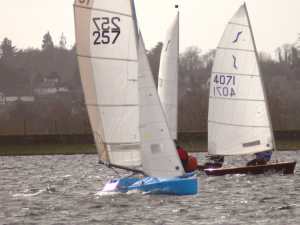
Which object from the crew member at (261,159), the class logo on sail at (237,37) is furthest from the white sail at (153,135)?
the class logo on sail at (237,37)

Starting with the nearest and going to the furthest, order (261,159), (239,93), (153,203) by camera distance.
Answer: (153,203), (261,159), (239,93)

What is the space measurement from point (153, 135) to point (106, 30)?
3606 mm

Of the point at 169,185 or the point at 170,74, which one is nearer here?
the point at 169,185

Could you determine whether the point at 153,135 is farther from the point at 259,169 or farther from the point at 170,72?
the point at 170,72

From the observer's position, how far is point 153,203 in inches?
1362

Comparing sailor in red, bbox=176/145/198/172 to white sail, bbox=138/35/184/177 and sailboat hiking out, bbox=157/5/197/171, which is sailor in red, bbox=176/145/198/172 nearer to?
sailboat hiking out, bbox=157/5/197/171

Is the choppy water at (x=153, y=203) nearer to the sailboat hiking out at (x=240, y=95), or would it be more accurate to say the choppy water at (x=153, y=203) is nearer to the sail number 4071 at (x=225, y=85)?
the sailboat hiking out at (x=240, y=95)

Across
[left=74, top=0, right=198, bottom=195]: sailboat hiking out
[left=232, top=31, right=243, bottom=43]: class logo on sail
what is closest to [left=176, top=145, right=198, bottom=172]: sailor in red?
[left=74, top=0, right=198, bottom=195]: sailboat hiking out

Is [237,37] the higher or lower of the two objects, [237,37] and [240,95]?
the higher

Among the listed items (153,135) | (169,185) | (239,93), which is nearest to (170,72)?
(239,93)

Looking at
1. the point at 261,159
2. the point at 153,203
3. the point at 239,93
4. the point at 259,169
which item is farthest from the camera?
the point at 239,93

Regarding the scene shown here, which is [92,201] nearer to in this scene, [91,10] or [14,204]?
[14,204]

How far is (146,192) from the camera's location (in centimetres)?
3666

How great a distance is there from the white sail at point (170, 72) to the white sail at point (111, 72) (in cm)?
1314
